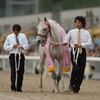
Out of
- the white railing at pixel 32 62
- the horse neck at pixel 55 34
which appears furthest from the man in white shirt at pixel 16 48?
the white railing at pixel 32 62

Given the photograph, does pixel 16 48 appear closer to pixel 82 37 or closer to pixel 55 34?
pixel 55 34

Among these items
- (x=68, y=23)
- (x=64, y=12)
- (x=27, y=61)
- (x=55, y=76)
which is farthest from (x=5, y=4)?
(x=55, y=76)

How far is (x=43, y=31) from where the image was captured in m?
12.0

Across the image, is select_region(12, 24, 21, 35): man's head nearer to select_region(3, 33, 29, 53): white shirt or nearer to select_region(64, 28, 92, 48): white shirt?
select_region(3, 33, 29, 53): white shirt

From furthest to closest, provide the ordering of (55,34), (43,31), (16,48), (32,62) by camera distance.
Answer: (32,62) → (16,48) → (55,34) → (43,31)

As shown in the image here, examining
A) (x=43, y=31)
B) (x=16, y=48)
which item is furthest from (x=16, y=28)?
(x=43, y=31)

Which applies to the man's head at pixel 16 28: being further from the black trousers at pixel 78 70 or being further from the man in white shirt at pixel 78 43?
the black trousers at pixel 78 70

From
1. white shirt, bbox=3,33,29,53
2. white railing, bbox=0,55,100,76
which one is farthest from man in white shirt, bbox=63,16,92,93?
white railing, bbox=0,55,100,76

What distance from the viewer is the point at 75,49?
11859mm

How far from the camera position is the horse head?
11.9 meters

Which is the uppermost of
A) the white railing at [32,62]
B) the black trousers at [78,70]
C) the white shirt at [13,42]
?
the white shirt at [13,42]

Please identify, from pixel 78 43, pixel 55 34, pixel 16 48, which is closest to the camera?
pixel 78 43

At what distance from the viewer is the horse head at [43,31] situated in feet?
39.1

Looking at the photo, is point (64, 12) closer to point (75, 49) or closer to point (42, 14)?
point (42, 14)
